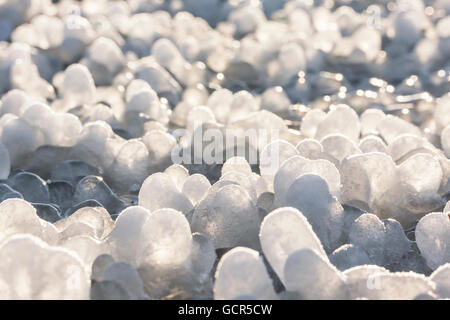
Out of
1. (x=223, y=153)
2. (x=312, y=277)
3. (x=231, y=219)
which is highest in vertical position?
(x=223, y=153)

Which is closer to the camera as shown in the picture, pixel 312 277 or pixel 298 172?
pixel 312 277

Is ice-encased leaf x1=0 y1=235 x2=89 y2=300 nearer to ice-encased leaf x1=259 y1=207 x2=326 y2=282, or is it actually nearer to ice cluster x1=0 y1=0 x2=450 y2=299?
ice cluster x1=0 y1=0 x2=450 y2=299

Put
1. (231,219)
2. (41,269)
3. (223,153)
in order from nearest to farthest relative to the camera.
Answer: (41,269) → (231,219) → (223,153)

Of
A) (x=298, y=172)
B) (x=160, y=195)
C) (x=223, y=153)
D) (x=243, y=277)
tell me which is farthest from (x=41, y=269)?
(x=223, y=153)

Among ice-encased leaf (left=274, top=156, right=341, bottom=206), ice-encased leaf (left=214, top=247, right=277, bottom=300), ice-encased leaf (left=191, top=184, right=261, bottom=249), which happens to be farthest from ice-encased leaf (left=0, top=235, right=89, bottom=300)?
ice-encased leaf (left=274, top=156, right=341, bottom=206)

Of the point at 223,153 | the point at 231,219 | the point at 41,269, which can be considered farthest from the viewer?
the point at 223,153

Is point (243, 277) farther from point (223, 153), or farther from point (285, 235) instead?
point (223, 153)

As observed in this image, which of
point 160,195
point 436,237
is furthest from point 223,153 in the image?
point 436,237

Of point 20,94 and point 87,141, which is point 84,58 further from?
point 87,141

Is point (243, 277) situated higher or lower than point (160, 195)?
lower
